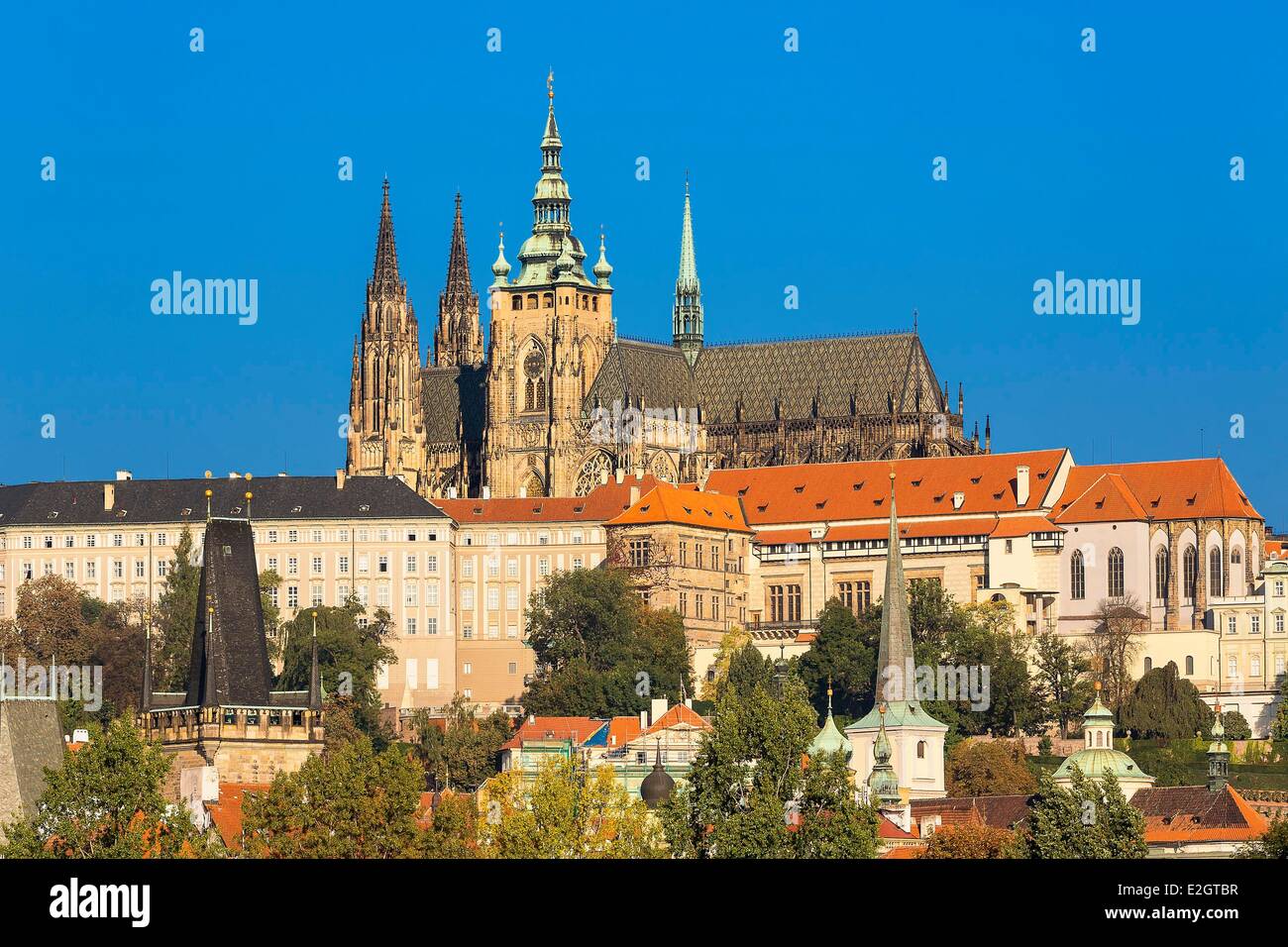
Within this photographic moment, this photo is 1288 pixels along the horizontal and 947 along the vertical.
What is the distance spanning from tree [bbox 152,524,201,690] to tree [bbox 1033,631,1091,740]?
35.6 meters

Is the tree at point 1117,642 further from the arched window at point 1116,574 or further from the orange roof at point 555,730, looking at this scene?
the orange roof at point 555,730

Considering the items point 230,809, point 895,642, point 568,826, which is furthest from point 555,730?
point 568,826

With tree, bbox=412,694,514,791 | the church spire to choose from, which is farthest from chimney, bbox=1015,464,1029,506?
tree, bbox=412,694,514,791

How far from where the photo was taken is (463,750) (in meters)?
127

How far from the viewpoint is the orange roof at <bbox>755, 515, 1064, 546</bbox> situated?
15512cm

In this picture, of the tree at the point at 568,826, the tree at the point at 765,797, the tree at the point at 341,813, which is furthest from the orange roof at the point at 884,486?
the tree at the point at 341,813

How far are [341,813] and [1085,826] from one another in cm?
1934

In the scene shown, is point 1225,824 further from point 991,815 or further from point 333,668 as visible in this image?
point 333,668

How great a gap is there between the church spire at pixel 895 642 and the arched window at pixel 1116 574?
2673 centimetres

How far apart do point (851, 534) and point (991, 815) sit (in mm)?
61199

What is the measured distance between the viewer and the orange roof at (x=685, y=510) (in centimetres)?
15525

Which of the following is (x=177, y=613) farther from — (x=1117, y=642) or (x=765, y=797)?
(x=765, y=797)
